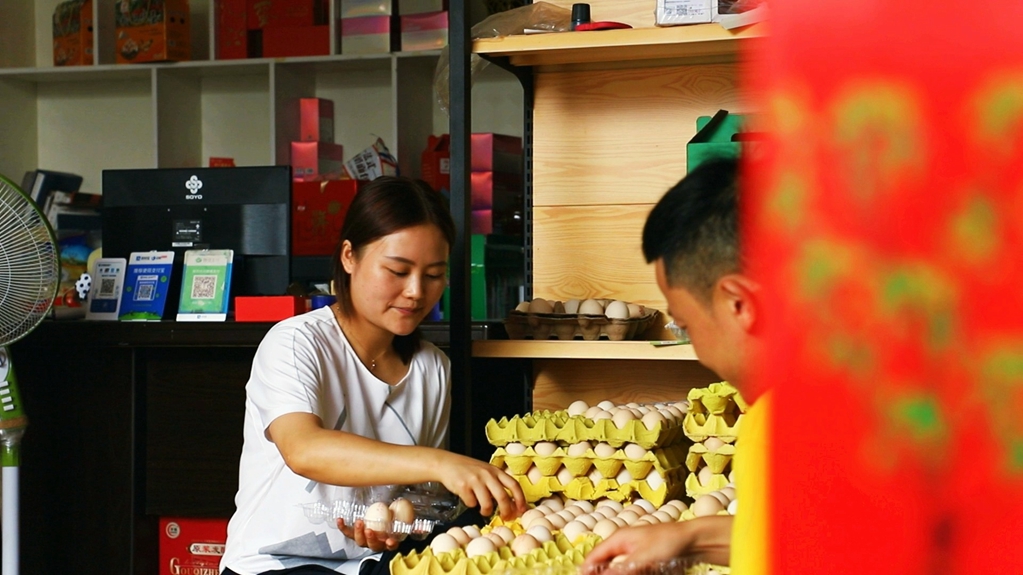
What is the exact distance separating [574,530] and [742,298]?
0.87 metres

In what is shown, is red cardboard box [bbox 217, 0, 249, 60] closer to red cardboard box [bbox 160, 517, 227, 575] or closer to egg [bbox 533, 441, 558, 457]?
red cardboard box [bbox 160, 517, 227, 575]

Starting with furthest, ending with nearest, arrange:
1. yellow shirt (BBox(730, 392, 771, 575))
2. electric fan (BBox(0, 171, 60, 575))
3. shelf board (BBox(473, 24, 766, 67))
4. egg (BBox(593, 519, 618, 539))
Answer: electric fan (BBox(0, 171, 60, 575)) → shelf board (BBox(473, 24, 766, 67)) → egg (BBox(593, 519, 618, 539)) → yellow shirt (BBox(730, 392, 771, 575))

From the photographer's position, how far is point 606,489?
5.90 ft

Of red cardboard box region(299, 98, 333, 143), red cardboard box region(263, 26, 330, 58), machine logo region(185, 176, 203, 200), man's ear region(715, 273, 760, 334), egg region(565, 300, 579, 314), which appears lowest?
egg region(565, 300, 579, 314)

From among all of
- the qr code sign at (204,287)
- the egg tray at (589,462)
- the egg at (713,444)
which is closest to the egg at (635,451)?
the egg tray at (589,462)

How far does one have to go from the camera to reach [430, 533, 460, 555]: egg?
1383mm

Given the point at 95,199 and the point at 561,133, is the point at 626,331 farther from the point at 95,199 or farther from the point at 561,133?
the point at 95,199

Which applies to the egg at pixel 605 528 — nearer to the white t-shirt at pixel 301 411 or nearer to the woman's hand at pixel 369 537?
the woman's hand at pixel 369 537

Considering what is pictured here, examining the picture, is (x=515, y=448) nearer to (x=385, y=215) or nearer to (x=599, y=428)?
(x=599, y=428)

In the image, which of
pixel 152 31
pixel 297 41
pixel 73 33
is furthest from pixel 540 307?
pixel 73 33

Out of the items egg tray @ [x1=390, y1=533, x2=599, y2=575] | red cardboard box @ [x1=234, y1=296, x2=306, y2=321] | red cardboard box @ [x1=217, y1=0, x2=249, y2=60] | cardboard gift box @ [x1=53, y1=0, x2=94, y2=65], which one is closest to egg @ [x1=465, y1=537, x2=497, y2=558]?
egg tray @ [x1=390, y1=533, x2=599, y2=575]

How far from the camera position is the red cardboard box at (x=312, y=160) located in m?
4.39

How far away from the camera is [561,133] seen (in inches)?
92.4

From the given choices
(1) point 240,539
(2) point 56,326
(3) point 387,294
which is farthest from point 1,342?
(3) point 387,294
